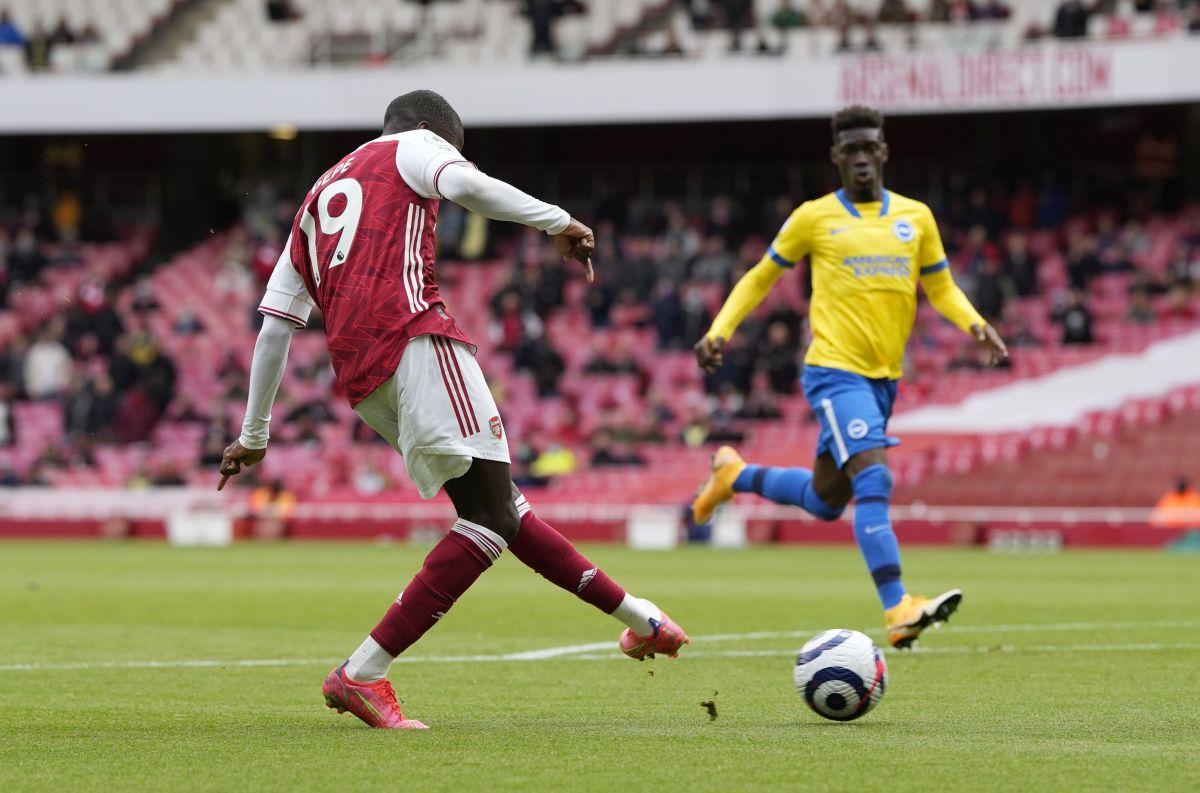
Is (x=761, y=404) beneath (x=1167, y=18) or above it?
beneath

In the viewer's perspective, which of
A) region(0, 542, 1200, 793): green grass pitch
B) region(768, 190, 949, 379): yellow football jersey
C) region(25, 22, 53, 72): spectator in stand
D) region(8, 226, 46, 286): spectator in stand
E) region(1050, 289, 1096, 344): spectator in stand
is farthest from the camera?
region(8, 226, 46, 286): spectator in stand

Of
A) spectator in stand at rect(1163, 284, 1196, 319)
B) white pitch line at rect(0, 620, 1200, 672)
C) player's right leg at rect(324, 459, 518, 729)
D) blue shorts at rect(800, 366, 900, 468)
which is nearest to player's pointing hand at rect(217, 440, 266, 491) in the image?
player's right leg at rect(324, 459, 518, 729)

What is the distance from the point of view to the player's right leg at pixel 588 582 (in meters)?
6.81

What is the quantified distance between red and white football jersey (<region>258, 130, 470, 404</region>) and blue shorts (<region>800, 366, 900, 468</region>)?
130 inches

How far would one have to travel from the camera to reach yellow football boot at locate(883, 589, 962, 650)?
8586 mm

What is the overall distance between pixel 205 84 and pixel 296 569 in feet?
53.9

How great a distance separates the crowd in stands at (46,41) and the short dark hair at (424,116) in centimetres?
2955

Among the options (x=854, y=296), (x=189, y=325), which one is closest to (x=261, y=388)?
(x=854, y=296)

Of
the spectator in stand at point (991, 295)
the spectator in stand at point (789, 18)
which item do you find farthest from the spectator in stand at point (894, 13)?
the spectator in stand at point (991, 295)

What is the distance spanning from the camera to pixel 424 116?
6.93m

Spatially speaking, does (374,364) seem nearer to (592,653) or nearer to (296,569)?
(592,653)

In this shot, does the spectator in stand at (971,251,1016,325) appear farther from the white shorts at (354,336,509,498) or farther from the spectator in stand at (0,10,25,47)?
the white shorts at (354,336,509,498)

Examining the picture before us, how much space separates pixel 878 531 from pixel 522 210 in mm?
3498

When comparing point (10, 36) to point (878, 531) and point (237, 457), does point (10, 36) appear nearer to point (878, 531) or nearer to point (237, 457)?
point (878, 531)
